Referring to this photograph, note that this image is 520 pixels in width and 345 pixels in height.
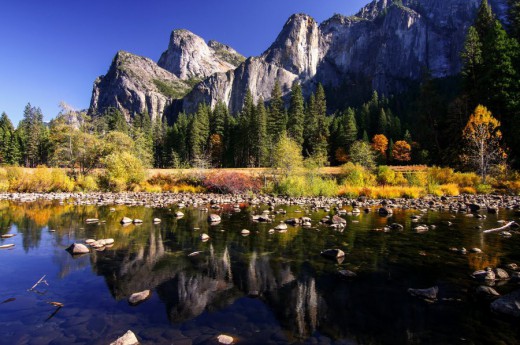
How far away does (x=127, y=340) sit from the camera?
4.21 meters

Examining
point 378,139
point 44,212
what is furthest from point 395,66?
point 44,212

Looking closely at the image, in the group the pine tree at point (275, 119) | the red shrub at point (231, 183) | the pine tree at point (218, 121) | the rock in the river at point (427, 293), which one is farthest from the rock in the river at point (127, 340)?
the pine tree at point (218, 121)

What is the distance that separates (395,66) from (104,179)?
19068 centimetres

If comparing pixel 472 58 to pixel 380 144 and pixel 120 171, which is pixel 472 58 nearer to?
pixel 380 144

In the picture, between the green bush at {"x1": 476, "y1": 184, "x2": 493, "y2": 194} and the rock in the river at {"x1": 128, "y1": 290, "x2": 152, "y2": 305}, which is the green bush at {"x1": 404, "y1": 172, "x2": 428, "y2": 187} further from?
the rock in the river at {"x1": 128, "y1": 290, "x2": 152, "y2": 305}

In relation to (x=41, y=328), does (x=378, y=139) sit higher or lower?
higher

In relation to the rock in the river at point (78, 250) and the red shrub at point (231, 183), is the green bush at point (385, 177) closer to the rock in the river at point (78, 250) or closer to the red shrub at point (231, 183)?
the red shrub at point (231, 183)

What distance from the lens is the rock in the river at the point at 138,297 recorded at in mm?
5824

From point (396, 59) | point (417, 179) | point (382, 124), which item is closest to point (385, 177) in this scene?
point (417, 179)

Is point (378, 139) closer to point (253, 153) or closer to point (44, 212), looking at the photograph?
point (253, 153)

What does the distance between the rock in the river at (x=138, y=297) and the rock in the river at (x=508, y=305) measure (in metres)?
6.63

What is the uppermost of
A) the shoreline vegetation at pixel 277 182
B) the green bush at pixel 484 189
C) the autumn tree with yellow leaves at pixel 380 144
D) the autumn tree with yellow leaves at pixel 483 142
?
the autumn tree with yellow leaves at pixel 380 144

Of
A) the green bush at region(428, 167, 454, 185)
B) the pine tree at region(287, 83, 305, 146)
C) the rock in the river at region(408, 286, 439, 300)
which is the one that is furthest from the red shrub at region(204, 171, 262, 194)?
the pine tree at region(287, 83, 305, 146)

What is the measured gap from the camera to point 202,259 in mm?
8680
